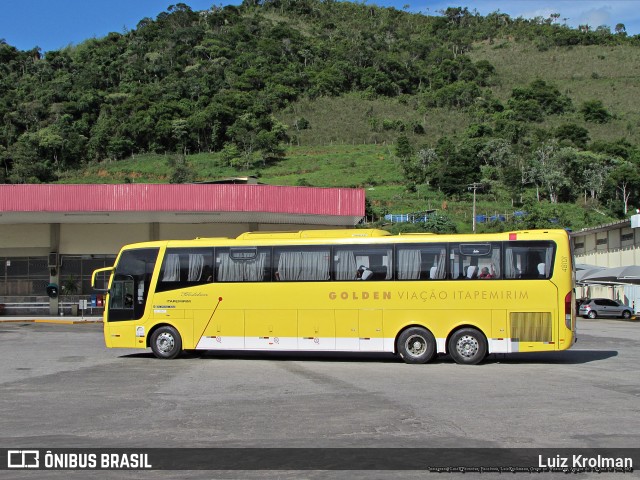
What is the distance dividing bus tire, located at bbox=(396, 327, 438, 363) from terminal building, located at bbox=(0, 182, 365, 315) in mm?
16343

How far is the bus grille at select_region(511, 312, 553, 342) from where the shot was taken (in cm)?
1638

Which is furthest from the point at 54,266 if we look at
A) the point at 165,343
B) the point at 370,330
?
the point at 370,330

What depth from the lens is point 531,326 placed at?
649 inches

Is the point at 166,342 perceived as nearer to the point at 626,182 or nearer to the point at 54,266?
the point at 54,266

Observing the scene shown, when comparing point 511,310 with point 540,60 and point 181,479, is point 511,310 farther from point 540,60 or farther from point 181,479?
point 540,60

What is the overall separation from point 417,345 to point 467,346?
117 centimetres

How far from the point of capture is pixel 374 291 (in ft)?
56.9

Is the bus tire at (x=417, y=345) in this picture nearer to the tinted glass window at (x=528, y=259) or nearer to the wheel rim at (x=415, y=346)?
the wheel rim at (x=415, y=346)

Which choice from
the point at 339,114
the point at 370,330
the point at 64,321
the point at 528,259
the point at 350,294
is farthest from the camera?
the point at 339,114

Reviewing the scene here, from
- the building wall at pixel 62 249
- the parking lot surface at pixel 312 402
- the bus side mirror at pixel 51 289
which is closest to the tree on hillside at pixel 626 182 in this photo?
the building wall at pixel 62 249

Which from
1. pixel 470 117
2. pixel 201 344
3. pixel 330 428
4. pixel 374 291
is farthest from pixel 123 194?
pixel 470 117

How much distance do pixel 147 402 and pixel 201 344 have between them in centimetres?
695

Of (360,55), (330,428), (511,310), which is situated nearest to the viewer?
(330,428)

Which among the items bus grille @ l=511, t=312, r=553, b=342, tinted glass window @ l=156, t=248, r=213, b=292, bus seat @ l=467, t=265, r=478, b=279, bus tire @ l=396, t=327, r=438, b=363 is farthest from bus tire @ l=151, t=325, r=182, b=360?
bus grille @ l=511, t=312, r=553, b=342
